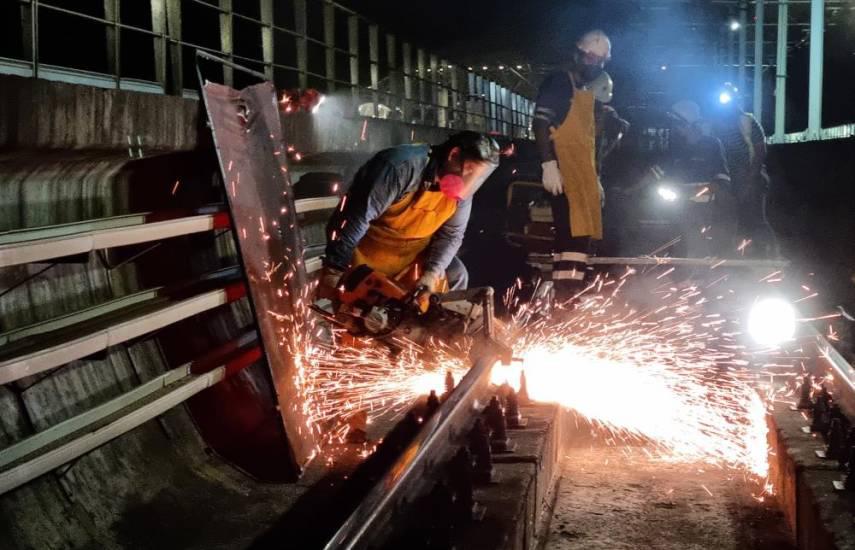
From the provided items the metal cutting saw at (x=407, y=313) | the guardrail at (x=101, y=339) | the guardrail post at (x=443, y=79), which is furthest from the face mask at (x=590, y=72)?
the guardrail post at (x=443, y=79)

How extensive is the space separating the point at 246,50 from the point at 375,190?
810cm

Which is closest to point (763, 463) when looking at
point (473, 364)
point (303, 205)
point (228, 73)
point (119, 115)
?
point (473, 364)

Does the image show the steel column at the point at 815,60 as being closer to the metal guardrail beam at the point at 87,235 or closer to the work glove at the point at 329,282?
the work glove at the point at 329,282

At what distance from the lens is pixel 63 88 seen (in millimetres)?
3834

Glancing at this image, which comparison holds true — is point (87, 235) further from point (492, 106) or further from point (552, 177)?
point (492, 106)

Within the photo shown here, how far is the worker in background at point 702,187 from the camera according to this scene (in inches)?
414

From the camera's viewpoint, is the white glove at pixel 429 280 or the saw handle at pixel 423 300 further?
the white glove at pixel 429 280

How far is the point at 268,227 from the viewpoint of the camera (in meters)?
4.88

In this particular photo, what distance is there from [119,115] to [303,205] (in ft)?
6.55

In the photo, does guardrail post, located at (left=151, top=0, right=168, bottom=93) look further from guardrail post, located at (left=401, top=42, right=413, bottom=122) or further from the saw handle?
guardrail post, located at (left=401, top=42, right=413, bottom=122)

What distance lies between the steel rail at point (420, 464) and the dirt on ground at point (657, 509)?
0.64 m

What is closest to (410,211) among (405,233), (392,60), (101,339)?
(405,233)

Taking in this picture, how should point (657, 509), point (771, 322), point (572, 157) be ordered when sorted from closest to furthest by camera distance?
point (657, 509) < point (771, 322) < point (572, 157)

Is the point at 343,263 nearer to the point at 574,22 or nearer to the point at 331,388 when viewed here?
the point at 331,388
